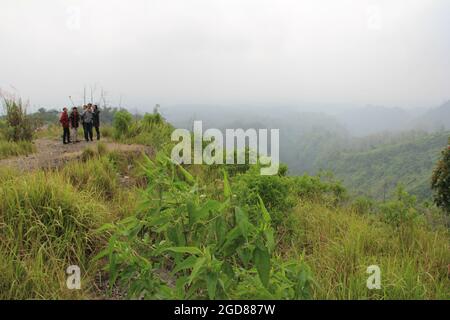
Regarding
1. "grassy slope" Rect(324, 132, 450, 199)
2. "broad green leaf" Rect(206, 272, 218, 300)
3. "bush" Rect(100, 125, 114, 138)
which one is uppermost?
"bush" Rect(100, 125, 114, 138)

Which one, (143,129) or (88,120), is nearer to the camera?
(88,120)

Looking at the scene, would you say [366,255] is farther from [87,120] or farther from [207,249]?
[87,120]

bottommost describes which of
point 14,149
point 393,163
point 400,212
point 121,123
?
point 393,163

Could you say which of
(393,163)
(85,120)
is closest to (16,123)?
(85,120)

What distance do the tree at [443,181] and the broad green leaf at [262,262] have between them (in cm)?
739

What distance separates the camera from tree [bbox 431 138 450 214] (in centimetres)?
784

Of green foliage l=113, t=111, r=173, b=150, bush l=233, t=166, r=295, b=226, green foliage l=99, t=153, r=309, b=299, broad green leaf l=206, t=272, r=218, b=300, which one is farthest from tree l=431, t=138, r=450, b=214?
Result: broad green leaf l=206, t=272, r=218, b=300

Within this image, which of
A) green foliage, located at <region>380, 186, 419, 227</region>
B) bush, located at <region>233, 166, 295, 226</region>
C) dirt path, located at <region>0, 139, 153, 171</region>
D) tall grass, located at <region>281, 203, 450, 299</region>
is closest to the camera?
tall grass, located at <region>281, 203, 450, 299</region>

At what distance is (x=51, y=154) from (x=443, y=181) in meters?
8.93

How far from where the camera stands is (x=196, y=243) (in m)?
2.16

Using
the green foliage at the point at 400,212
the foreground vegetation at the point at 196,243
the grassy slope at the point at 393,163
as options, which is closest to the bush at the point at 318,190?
the foreground vegetation at the point at 196,243

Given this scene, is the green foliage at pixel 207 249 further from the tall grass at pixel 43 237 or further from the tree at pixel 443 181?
the tree at pixel 443 181

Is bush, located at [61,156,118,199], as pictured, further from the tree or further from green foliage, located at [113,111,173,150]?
the tree

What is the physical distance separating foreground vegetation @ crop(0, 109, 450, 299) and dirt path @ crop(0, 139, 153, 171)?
1.49 metres
